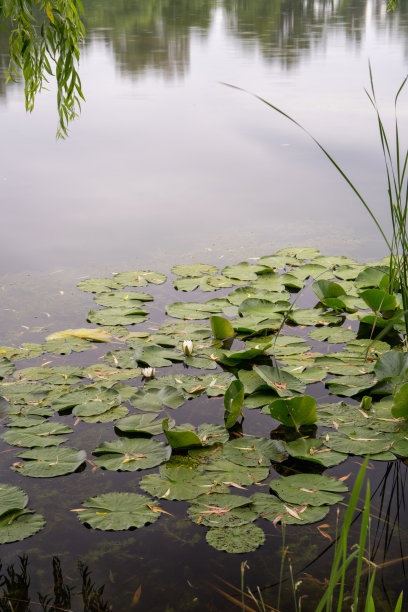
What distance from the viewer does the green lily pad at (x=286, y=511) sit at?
60.2 inches

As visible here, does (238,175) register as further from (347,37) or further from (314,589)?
(347,37)

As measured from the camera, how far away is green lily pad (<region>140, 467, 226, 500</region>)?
5.36 ft

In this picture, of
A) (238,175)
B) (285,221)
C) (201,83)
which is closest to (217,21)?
(201,83)

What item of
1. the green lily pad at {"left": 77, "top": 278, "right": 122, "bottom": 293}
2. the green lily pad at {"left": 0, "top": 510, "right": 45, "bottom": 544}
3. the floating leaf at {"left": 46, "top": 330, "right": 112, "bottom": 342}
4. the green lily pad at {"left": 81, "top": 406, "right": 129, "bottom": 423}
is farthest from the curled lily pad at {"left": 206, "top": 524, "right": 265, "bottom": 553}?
the green lily pad at {"left": 77, "top": 278, "right": 122, "bottom": 293}

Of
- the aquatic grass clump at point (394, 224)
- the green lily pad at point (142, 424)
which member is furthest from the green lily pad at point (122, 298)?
the aquatic grass clump at point (394, 224)

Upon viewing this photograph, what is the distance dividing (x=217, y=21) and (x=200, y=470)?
1430 cm

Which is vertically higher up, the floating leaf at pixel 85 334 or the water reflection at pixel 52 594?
the floating leaf at pixel 85 334

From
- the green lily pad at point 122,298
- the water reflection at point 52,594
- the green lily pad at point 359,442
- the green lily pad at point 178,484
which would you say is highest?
the green lily pad at point 122,298

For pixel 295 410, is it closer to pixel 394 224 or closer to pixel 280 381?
pixel 280 381

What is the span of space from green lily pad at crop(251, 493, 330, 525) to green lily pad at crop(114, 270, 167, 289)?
1.52 metres

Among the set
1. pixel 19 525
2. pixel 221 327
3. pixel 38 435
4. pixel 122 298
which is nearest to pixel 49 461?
pixel 38 435

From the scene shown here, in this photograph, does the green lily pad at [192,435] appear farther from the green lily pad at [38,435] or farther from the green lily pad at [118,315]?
the green lily pad at [118,315]

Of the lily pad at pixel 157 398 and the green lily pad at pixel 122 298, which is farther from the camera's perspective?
the green lily pad at pixel 122 298

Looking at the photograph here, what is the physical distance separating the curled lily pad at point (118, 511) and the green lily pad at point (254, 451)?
0.29m
